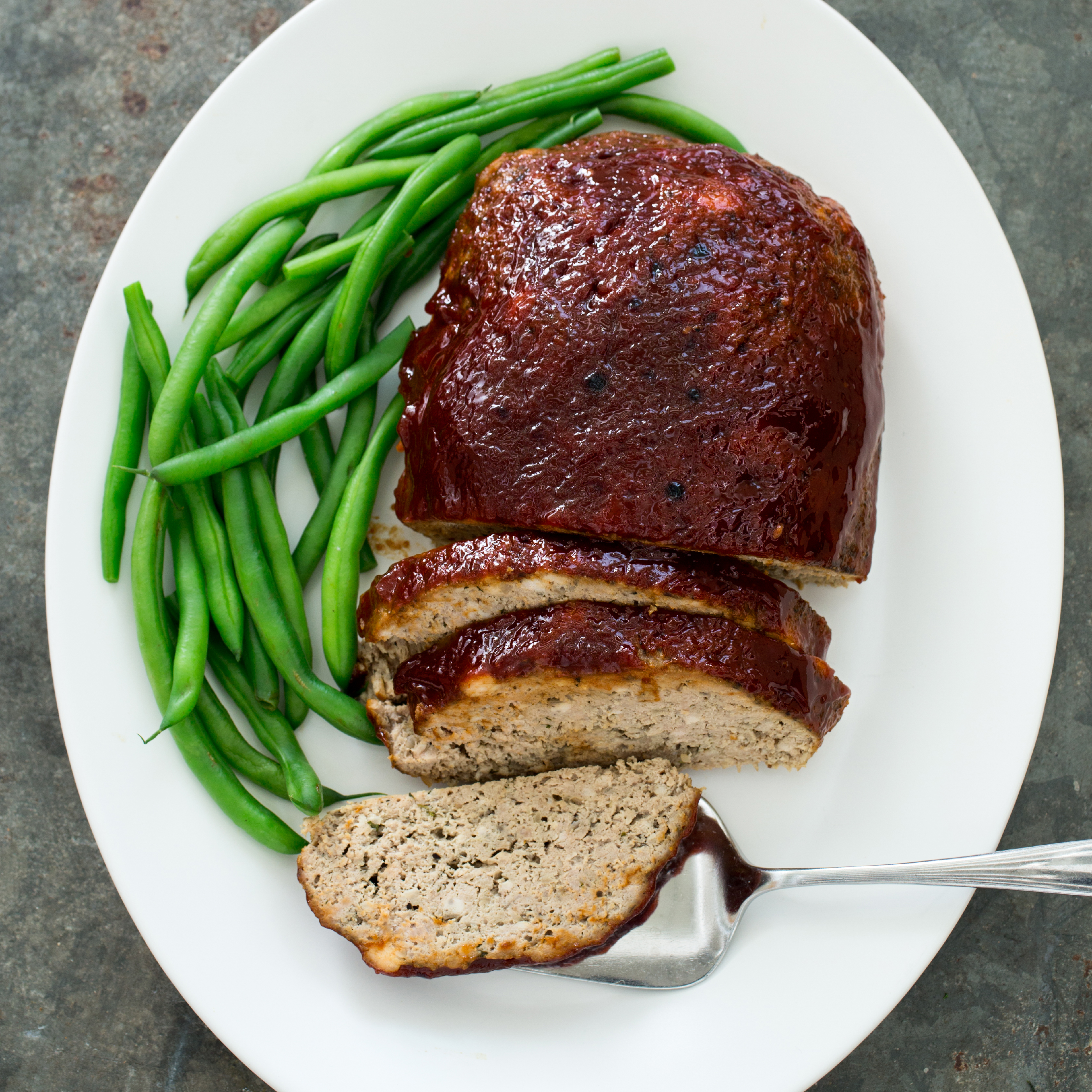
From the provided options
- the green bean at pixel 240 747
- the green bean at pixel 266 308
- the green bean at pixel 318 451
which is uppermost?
the green bean at pixel 266 308

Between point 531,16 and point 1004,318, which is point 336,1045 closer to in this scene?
point 1004,318

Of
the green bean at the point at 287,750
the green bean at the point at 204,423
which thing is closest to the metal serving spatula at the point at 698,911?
the green bean at the point at 287,750

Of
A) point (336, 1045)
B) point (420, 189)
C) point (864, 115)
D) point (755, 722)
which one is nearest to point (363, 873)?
point (336, 1045)

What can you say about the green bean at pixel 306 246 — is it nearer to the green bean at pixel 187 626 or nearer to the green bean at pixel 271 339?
the green bean at pixel 271 339

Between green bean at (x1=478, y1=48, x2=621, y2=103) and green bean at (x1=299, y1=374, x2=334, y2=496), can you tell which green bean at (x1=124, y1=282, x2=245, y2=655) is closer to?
green bean at (x1=299, y1=374, x2=334, y2=496)

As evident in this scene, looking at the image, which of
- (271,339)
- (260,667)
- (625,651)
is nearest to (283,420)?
(271,339)

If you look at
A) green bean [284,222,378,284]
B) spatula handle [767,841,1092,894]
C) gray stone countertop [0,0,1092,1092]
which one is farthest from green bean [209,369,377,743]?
spatula handle [767,841,1092,894]

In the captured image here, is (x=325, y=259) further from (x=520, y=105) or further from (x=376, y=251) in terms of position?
(x=520, y=105)
